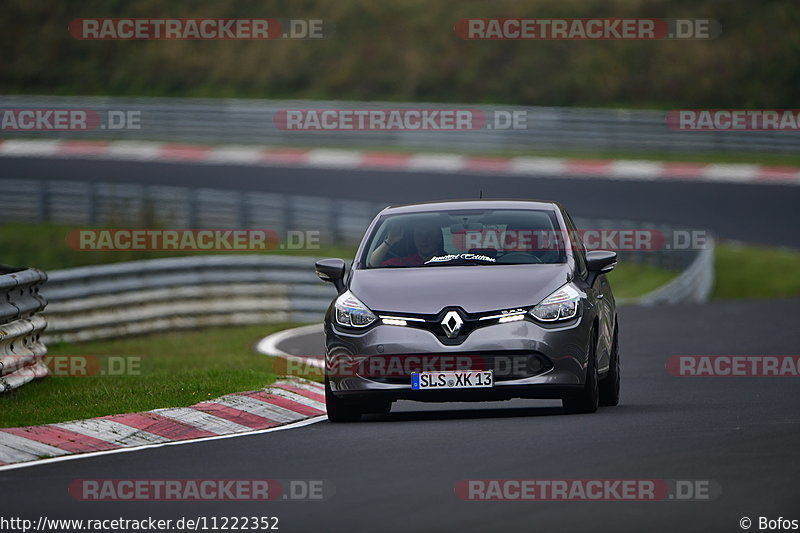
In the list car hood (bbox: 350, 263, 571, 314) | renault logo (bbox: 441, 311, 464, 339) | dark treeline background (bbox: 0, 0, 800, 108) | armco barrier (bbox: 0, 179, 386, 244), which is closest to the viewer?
renault logo (bbox: 441, 311, 464, 339)

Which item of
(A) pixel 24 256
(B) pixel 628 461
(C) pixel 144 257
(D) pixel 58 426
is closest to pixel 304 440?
(D) pixel 58 426

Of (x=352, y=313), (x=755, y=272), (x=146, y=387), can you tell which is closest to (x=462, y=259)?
(x=352, y=313)

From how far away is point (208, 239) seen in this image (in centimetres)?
3072

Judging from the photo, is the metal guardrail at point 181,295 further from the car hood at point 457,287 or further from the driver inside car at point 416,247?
the car hood at point 457,287

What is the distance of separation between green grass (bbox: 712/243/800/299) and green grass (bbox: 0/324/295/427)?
42.0 ft

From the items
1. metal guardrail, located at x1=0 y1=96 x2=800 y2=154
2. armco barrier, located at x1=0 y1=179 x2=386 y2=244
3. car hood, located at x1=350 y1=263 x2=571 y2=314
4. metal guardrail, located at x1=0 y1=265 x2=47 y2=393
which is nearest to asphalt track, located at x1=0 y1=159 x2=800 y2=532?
car hood, located at x1=350 y1=263 x2=571 y2=314

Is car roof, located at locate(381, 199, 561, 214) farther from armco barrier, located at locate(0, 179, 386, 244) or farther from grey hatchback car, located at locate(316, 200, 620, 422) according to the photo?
armco barrier, located at locate(0, 179, 386, 244)

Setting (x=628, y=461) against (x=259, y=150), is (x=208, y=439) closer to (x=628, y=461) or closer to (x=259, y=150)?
(x=628, y=461)

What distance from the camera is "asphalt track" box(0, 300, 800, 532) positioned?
784 cm

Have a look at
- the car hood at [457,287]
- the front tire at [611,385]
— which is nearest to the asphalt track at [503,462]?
the front tire at [611,385]

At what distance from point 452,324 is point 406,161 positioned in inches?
1163

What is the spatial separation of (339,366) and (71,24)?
47.6 meters

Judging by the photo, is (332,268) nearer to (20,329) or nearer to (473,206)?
(473,206)

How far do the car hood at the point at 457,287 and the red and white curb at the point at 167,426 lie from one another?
1.15m
